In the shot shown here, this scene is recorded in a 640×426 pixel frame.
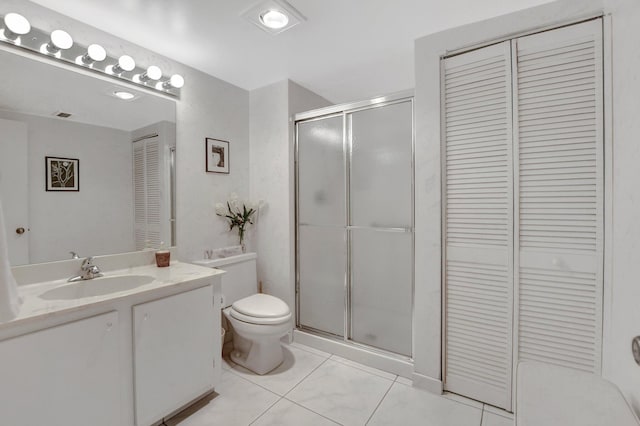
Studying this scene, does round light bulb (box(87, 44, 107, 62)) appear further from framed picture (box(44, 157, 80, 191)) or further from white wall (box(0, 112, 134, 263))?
framed picture (box(44, 157, 80, 191))

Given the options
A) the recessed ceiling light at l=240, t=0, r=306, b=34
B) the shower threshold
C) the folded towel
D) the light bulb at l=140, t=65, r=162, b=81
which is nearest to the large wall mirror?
the light bulb at l=140, t=65, r=162, b=81

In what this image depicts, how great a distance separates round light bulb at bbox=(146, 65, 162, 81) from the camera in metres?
1.98

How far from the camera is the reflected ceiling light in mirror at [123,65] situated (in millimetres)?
1833

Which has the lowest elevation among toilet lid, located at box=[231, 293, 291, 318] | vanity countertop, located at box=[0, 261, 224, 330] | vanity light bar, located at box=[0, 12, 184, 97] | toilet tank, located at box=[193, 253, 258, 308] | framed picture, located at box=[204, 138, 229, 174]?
toilet lid, located at box=[231, 293, 291, 318]

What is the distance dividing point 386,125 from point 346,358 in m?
1.89

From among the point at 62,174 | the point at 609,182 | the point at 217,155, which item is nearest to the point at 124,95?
the point at 62,174

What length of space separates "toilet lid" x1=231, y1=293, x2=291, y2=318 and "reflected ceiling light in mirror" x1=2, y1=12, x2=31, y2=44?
2.01 m

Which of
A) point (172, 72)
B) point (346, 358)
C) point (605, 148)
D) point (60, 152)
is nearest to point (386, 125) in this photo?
point (605, 148)

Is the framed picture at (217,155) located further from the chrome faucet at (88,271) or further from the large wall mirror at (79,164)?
the chrome faucet at (88,271)

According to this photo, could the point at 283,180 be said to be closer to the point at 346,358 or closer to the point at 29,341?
the point at 346,358

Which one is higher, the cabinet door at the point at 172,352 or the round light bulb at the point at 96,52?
the round light bulb at the point at 96,52

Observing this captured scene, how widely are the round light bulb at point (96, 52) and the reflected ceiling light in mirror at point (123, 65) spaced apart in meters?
→ 0.10

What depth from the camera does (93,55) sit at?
1.72m

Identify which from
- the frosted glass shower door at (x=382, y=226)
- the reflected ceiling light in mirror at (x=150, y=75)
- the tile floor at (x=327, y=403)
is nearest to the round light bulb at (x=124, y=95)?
the reflected ceiling light in mirror at (x=150, y=75)
